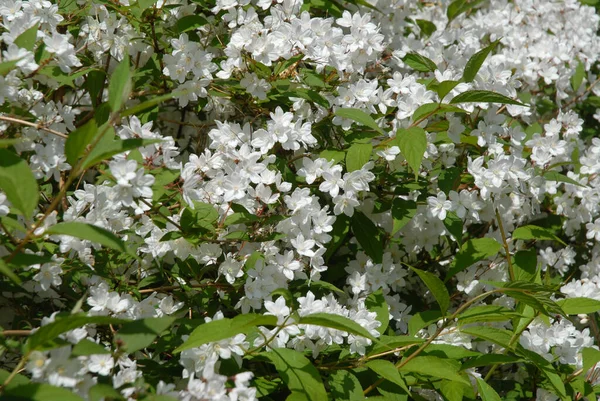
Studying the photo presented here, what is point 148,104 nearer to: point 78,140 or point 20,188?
point 78,140

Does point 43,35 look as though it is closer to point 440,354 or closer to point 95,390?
point 95,390

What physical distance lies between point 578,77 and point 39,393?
3150 mm

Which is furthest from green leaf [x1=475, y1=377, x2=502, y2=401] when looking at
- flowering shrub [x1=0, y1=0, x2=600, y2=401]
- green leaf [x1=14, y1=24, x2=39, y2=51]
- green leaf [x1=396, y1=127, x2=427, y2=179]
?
green leaf [x1=14, y1=24, x2=39, y2=51]

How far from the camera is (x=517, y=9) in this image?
12.9ft

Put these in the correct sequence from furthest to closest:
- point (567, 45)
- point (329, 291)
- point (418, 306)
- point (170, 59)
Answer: point (567, 45) → point (418, 306) → point (329, 291) → point (170, 59)

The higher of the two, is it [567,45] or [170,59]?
[170,59]

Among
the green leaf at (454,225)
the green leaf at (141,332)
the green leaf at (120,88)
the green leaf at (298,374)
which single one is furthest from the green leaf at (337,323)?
the green leaf at (454,225)

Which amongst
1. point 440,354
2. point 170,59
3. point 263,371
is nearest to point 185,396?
point 263,371

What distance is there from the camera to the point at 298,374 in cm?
197

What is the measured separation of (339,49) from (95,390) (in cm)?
152

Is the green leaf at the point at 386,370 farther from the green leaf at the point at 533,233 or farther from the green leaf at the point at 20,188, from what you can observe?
the green leaf at the point at 20,188

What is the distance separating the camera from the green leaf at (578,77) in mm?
3600

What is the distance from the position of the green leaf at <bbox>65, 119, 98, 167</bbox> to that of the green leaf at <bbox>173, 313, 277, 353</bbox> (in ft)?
1.85

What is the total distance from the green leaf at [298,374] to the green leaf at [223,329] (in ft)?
0.56
